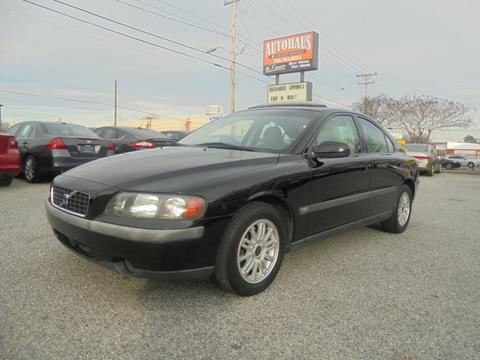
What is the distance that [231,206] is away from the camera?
259 centimetres

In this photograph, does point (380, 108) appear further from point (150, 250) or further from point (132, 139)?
point (150, 250)

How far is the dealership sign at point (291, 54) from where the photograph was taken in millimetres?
25750

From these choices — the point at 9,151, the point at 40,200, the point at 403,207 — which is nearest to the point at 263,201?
the point at 403,207

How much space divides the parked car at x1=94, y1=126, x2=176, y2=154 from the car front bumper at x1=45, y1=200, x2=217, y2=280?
7.08 meters

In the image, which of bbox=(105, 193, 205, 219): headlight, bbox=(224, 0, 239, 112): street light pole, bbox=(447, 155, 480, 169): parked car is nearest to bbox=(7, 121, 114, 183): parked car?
bbox=(105, 193, 205, 219): headlight

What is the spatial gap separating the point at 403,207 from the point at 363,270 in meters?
1.92

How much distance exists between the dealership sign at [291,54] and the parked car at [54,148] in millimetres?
20619

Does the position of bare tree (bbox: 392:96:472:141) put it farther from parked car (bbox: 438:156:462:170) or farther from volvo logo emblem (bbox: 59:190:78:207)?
volvo logo emblem (bbox: 59:190:78:207)

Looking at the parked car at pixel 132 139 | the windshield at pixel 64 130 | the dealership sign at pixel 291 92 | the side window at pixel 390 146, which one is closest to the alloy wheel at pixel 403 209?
the side window at pixel 390 146

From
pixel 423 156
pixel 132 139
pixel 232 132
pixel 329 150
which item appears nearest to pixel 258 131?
pixel 232 132

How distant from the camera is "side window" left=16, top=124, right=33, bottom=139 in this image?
835 cm

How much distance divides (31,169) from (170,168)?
669 cm

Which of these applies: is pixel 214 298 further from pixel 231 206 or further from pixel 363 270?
pixel 363 270

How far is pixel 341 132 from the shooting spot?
3975 mm
